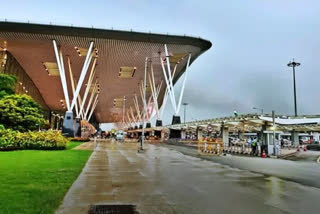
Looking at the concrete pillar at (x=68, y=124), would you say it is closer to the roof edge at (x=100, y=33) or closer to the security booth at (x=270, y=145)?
the roof edge at (x=100, y=33)

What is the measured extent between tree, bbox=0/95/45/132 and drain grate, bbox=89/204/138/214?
26.3 metres

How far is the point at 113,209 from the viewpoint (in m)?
5.39

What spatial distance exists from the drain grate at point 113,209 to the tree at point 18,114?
2635cm

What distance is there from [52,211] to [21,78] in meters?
62.4

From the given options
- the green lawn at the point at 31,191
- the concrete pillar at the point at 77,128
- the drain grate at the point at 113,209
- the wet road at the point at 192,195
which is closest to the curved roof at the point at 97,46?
the concrete pillar at the point at 77,128

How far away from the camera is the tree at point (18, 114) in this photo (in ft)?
91.5

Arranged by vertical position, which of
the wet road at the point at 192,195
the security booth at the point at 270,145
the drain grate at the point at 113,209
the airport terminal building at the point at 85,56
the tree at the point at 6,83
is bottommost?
the wet road at the point at 192,195

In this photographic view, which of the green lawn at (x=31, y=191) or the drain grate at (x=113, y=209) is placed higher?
the green lawn at (x=31, y=191)

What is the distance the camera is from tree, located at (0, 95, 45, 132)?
27891mm

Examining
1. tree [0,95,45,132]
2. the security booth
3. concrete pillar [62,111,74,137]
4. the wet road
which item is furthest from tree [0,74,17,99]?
the security booth

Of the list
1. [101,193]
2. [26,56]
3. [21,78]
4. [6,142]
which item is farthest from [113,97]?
[101,193]

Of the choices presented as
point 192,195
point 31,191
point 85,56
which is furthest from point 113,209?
point 85,56

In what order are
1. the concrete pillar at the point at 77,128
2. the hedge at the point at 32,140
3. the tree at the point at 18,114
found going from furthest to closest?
the concrete pillar at the point at 77,128
the tree at the point at 18,114
the hedge at the point at 32,140

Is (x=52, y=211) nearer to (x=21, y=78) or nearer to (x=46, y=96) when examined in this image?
(x=21, y=78)
